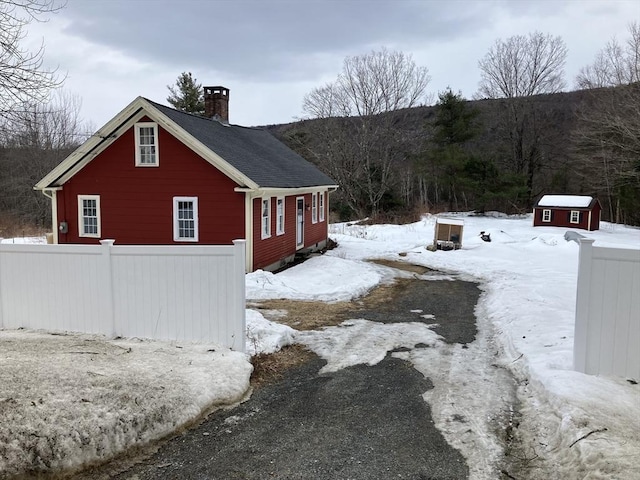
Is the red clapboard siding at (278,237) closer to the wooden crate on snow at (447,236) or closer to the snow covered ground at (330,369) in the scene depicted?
the wooden crate on snow at (447,236)

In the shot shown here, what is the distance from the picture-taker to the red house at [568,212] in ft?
94.5

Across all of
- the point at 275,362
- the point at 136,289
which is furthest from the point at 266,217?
the point at 275,362

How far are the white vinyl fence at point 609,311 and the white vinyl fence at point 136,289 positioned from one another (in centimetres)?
389

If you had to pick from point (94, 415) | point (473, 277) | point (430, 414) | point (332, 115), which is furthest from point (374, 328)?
point (332, 115)

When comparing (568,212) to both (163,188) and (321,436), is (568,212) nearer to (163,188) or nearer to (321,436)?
(163,188)

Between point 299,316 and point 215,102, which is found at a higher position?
point 215,102

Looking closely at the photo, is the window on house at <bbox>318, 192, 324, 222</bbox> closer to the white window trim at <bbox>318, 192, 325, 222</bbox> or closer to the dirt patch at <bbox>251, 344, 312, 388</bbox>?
the white window trim at <bbox>318, 192, 325, 222</bbox>

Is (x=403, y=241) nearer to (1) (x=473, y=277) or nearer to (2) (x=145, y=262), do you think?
(1) (x=473, y=277)

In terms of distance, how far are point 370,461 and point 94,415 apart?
2296 millimetres

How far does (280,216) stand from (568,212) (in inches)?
829

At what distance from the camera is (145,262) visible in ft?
20.5

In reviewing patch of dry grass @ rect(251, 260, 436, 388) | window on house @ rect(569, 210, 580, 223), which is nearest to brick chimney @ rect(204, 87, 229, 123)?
patch of dry grass @ rect(251, 260, 436, 388)

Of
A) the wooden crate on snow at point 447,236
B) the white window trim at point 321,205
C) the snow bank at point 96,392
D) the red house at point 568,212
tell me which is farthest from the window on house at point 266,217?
the red house at point 568,212

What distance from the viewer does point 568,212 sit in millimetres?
29422
